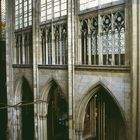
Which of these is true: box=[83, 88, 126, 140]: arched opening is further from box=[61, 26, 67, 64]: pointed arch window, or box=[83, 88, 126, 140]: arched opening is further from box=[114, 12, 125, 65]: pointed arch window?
box=[114, 12, 125, 65]: pointed arch window

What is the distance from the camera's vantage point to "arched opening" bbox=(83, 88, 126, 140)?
14834 mm

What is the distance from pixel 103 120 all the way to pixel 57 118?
5624 millimetres

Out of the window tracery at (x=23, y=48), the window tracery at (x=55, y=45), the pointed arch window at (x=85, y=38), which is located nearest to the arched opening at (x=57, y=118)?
the window tracery at (x=23, y=48)

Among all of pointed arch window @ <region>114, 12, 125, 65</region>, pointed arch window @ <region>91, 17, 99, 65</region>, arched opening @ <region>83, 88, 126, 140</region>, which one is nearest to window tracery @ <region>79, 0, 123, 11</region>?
pointed arch window @ <region>91, 17, 99, 65</region>

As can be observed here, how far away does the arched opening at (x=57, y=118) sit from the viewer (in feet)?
59.7

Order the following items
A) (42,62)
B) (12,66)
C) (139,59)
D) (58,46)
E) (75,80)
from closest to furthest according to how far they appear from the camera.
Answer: (139,59)
(75,80)
(58,46)
(42,62)
(12,66)

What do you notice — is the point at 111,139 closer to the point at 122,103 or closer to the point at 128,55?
the point at 122,103

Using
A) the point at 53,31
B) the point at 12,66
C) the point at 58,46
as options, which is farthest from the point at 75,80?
the point at 12,66

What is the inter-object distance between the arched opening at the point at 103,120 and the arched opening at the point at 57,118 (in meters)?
3.16

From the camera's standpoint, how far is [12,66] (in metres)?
18.3

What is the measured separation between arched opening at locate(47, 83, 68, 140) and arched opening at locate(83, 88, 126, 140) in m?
3.16

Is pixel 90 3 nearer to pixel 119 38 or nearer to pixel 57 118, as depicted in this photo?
pixel 119 38

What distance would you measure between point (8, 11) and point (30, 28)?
341 cm

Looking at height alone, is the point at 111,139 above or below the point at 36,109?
below
